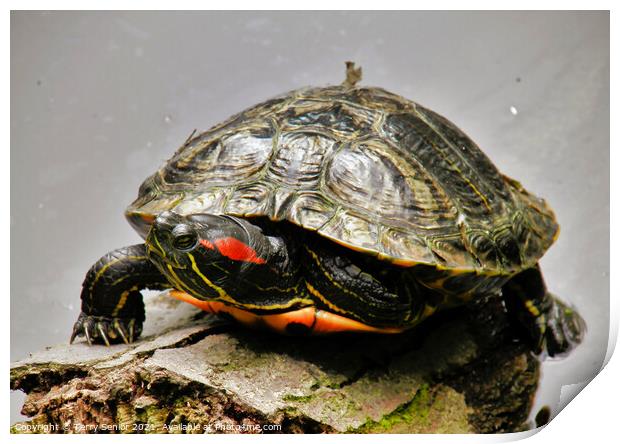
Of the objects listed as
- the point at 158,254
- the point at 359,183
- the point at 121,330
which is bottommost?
the point at 121,330

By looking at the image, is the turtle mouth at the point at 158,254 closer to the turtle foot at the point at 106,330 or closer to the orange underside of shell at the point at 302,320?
the orange underside of shell at the point at 302,320

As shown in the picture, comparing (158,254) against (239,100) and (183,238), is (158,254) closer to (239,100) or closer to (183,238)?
(183,238)

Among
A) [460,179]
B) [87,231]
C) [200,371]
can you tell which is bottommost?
[200,371]

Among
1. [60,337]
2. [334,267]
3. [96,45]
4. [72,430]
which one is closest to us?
[72,430]

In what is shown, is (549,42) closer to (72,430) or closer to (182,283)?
(182,283)

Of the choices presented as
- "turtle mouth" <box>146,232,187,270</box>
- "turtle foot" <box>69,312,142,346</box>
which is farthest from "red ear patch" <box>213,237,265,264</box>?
"turtle foot" <box>69,312,142,346</box>

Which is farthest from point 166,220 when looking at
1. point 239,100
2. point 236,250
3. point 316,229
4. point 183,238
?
point 239,100
